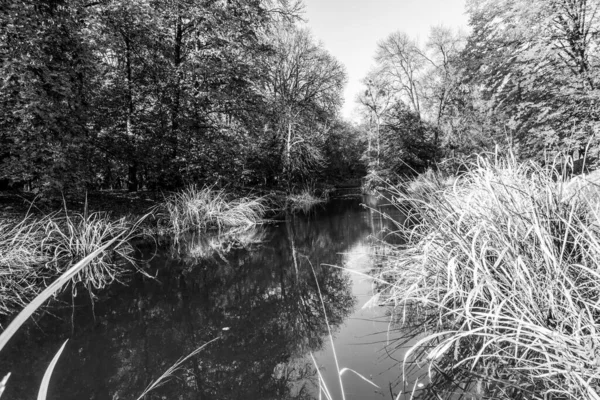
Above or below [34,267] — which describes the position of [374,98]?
above

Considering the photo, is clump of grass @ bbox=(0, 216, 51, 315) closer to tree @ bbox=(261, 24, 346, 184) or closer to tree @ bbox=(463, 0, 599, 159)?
tree @ bbox=(463, 0, 599, 159)

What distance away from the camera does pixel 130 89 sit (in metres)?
9.20

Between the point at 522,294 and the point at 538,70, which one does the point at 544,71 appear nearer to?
the point at 538,70

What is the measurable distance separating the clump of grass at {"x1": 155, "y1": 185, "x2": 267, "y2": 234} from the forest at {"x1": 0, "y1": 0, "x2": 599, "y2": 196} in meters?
1.74

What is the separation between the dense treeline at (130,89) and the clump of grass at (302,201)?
3881 mm

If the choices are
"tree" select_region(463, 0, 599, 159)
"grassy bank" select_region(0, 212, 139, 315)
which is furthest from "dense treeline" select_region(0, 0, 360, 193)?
"tree" select_region(463, 0, 599, 159)

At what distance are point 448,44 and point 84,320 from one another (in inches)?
805

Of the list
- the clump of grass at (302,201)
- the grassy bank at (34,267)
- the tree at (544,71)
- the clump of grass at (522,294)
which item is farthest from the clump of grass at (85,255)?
the clump of grass at (302,201)

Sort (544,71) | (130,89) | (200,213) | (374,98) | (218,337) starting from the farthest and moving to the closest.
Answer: (374,98) < (130,89) < (200,213) < (544,71) < (218,337)

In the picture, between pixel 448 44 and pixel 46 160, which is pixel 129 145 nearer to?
pixel 46 160

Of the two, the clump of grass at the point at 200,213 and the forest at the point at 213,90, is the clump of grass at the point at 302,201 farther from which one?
the clump of grass at the point at 200,213

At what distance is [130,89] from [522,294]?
1057cm

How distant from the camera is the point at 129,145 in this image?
9.03 m

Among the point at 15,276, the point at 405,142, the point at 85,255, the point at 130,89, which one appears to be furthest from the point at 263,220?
the point at 405,142
